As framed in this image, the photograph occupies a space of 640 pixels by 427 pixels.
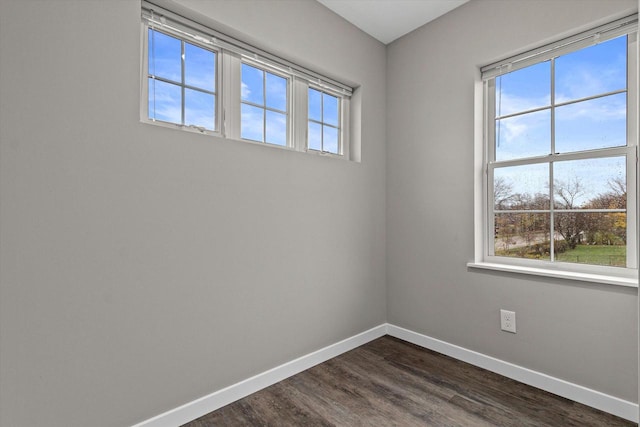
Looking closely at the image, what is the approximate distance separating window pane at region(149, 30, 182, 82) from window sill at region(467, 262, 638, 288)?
2369 mm

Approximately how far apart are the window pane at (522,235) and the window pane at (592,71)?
0.80 m

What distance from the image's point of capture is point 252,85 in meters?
2.10

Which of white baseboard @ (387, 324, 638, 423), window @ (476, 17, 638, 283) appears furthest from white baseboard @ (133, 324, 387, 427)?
window @ (476, 17, 638, 283)

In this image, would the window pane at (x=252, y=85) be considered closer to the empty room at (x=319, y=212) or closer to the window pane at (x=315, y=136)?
the empty room at (x=319, y=212)

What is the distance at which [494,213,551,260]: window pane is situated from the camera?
2102mm

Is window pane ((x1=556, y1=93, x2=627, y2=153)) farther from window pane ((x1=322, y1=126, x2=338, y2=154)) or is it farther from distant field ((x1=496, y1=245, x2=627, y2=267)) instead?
window pane ((x1=322, y1=126, x2=338, y2=154))

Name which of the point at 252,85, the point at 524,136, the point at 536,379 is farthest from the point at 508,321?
the point at 252,85

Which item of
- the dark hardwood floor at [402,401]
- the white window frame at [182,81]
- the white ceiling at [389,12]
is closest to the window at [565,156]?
the white ceiling at [389,12]

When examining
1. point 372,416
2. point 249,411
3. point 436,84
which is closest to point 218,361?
point 249,411

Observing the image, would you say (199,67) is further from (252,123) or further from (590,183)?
(590,183)

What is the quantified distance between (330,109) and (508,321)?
81.7 inches

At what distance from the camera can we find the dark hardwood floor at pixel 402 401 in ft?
5.51

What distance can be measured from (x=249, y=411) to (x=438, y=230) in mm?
1855

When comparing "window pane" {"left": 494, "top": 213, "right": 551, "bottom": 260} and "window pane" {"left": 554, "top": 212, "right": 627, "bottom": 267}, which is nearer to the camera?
"window pane" {"left": 554, "top": 212, "right": 627, "bottom": 267}
